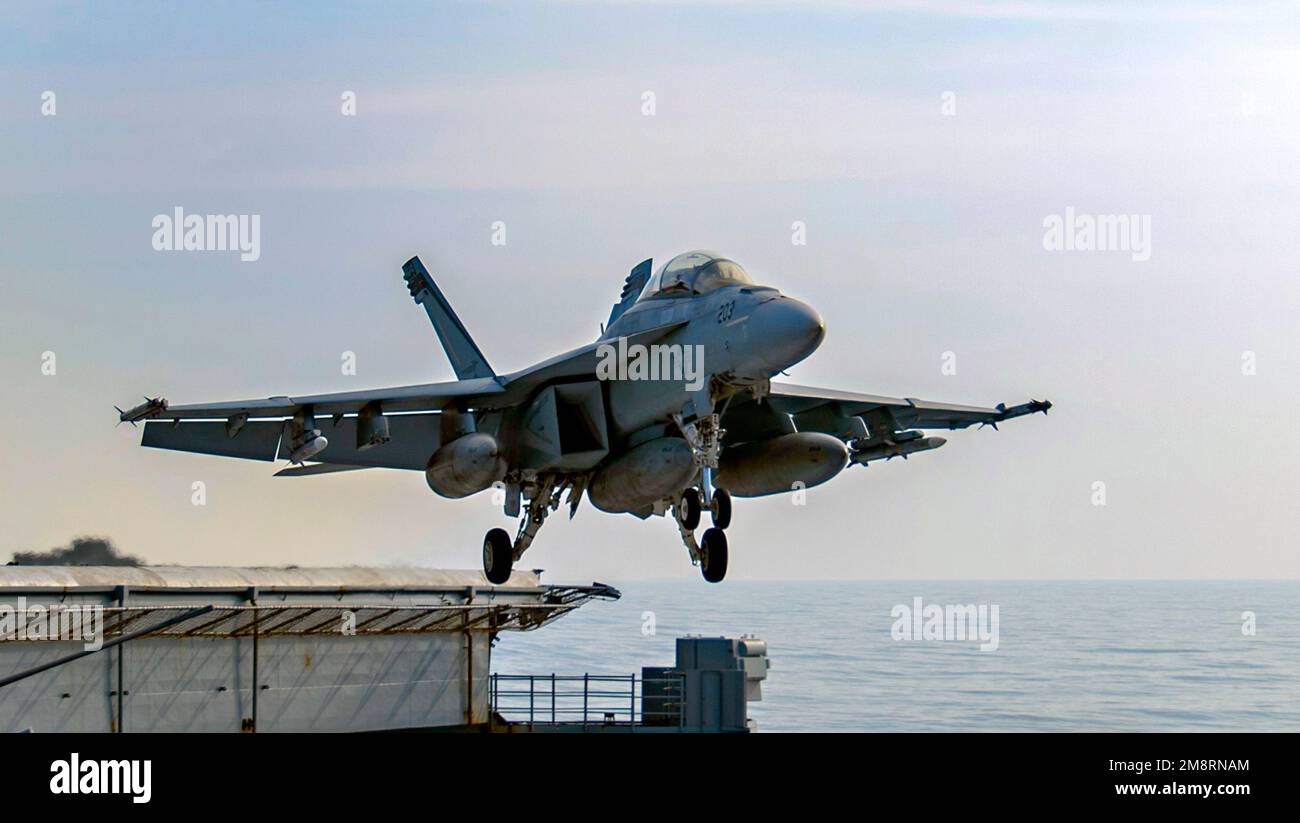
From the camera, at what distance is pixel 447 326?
37.3 m

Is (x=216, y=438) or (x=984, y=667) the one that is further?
(x=984, y=667)

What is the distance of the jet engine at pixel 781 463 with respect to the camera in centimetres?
2812

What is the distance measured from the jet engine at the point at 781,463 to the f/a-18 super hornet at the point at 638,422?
3 centimetres

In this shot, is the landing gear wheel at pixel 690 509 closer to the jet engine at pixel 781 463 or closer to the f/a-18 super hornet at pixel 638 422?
the f/a-18 super hornet at pixel 638 422

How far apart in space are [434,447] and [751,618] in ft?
304

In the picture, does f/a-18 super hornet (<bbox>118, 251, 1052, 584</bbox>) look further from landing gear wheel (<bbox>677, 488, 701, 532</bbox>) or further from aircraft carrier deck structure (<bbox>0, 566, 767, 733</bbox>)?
aircraft carrier deck structure (<bbox>0, 566, 767, 733</bbox>)

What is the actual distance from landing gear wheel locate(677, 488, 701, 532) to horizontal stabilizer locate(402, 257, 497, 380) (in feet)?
35.7

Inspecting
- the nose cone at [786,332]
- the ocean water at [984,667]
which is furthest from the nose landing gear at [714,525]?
the ocean water at [984,667]

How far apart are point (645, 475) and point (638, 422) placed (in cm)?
119

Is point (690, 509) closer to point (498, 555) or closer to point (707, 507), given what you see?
point (707, 507)

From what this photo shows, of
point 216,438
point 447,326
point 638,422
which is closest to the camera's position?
point 638,422

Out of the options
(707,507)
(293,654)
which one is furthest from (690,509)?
(293,654)

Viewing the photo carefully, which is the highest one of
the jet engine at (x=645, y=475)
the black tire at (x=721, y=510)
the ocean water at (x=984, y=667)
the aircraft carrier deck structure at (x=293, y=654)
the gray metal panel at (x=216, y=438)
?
the gray metal panel at (x=216, y=438)
